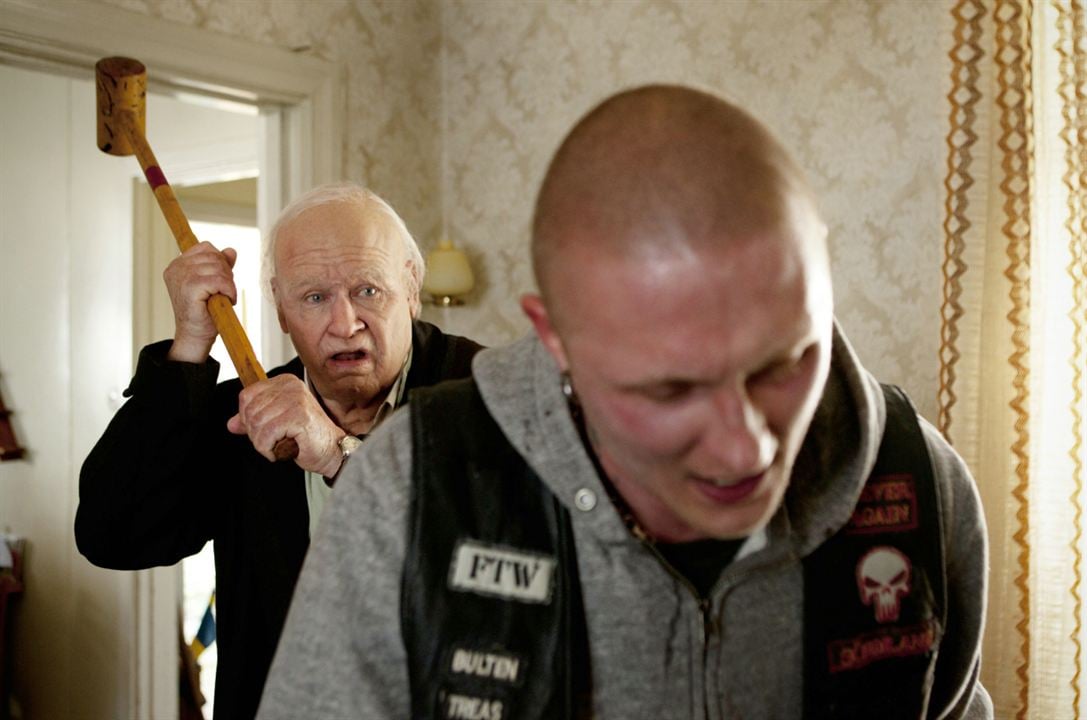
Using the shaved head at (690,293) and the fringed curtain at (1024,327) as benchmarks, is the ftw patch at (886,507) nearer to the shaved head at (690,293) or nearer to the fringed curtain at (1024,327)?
the shaved head at (690,293)

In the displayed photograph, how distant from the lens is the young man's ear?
826 millimetres

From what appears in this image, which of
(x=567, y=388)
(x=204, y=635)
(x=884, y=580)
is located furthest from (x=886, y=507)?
(x=204, y=635)

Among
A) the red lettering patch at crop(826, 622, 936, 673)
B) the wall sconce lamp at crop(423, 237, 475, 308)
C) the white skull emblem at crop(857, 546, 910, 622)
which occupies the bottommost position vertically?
the red lettering patch at crop(826, 622, 936, 673)

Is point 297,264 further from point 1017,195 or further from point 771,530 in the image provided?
point 1017,195

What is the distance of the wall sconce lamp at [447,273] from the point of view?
3.41m

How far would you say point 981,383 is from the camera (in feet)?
7.69

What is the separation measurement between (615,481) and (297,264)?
107cm

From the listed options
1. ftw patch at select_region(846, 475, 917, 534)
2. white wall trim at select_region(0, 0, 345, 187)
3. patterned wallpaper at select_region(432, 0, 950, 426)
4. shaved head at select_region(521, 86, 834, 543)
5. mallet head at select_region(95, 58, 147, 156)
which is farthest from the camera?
patterned wallpaper at select_region(432, 0, 950, 426)

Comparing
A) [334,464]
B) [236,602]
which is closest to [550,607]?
[334,464]

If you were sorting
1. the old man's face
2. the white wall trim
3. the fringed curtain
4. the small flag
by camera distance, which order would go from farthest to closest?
1. the small flag
2. the white wall trim
3. the fringed curtain
4. the old man's face

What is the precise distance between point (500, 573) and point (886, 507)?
1.24 ft

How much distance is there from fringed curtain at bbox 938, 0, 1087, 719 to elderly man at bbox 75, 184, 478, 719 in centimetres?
127

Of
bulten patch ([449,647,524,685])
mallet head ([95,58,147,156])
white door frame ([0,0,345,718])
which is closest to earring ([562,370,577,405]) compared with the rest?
bulten patch ([449,647,524,685])

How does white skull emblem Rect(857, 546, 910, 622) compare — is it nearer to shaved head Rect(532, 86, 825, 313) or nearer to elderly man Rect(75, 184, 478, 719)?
shaved head Rect(532, 86, 825, 313)
